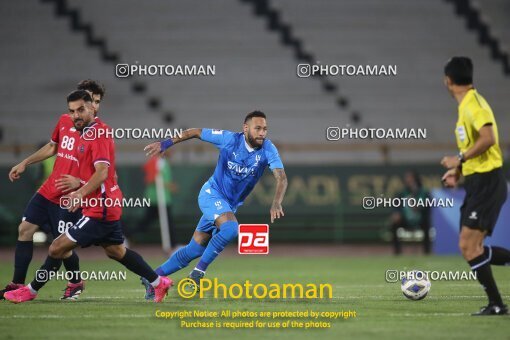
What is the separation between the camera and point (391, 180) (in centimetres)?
2350

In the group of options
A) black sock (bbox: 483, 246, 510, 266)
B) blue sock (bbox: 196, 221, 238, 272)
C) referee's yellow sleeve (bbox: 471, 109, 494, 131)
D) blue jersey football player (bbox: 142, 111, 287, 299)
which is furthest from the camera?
blue jersey football player (bbox: 142, 111, 287, 299)

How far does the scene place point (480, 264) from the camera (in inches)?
359

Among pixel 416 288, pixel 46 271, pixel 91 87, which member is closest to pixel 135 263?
pixel 46 271

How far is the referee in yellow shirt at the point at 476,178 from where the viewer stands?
9.02 m

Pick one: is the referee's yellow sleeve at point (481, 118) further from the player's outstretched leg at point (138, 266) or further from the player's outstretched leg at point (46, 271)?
the player's outstretched leg at point (46, 271)

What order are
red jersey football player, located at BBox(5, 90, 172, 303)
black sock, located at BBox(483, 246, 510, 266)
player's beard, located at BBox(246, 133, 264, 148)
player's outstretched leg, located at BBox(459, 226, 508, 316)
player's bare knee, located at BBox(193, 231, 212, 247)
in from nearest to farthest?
player's outstretched leg, located at BBox(459, 226, 508, 316) < red jersey football player, located at BBox(5, 90, 172, 303) < black sock, located at BBox(483, 246, 510, 266) < player's beard, located at BBox(246, 133, 264, 148) < player's bare knee, located at BBox(193, 231, 212, 247)

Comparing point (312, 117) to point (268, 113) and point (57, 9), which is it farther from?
point (57, 9)

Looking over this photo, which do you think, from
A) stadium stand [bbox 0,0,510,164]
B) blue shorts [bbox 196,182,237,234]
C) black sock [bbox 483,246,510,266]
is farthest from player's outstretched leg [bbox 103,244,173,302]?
stadium stand [bbox 0,0,510,164]

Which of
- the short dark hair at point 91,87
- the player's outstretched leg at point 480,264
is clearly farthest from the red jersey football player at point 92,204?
the player's outstretched leg at point 480,264

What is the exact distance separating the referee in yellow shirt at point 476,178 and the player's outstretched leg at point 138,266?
3333 mm

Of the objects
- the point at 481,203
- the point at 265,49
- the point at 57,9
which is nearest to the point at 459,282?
the point at 481,203

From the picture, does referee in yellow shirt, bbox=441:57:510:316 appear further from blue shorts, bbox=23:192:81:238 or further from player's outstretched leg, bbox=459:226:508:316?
blue shorts, bbox=23:192:81:238

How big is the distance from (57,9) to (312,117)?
843 centimetres

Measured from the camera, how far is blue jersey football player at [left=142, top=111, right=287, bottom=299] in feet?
36.4
